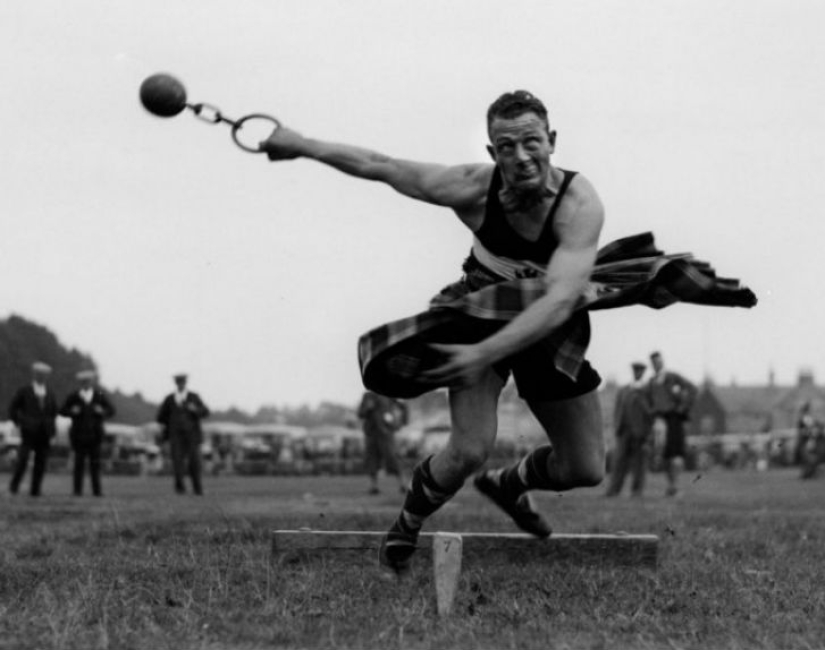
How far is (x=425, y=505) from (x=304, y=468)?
42951 millimetres

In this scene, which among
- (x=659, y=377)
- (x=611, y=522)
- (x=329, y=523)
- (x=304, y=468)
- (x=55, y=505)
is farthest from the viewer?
(x=304, y=468)

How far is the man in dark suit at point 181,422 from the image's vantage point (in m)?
21.7

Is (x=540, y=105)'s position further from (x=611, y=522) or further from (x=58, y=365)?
(x=58, y=365)

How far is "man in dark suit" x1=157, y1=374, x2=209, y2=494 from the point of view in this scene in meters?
21.7

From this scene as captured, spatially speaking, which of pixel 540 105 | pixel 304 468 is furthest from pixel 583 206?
pixel 304 468

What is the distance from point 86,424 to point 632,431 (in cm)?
782

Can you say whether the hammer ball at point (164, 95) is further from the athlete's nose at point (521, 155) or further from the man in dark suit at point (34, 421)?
the man in dark suit at point (34, 421)

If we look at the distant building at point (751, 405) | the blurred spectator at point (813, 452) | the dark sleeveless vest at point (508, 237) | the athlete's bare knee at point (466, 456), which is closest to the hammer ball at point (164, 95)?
the dark sleeveless vest at point (508, 237)

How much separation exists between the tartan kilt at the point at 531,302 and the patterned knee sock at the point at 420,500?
21.2 inches

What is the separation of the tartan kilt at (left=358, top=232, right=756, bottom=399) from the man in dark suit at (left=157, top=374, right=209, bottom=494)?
50.4ft

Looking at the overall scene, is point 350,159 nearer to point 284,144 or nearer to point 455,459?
point 284,144

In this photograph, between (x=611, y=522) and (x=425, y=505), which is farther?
(x=611, y=522)

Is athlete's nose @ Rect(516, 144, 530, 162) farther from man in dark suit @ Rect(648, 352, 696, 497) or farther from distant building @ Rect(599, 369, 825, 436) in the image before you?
distant building @ Rect(599, 369, 825, 436)

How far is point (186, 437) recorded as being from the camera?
2177 cm
